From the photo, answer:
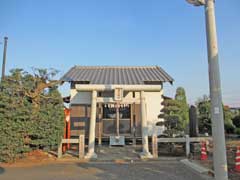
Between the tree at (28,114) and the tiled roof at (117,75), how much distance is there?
4.33 m

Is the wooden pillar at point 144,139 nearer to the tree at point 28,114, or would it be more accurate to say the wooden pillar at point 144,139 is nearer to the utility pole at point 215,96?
the tree at point 28,114

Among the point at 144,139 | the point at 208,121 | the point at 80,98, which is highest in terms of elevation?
the point at 80,98

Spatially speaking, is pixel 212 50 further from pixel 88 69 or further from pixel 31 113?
pixel 88 69

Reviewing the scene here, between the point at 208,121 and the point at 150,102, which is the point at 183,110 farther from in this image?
the point at 208,121

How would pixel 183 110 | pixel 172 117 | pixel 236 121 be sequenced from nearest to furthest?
1. pixel 172 117
2. pixel 183 110
3. pixel 236 121

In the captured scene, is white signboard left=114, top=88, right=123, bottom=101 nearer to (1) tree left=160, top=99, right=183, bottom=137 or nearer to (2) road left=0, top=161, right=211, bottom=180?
(1) tree left=160, top=99, right=183, bottom=137

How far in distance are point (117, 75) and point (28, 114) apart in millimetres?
9432

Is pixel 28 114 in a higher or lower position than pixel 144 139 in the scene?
higher

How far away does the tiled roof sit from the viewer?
17.5 metres

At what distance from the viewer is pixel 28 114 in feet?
34.7

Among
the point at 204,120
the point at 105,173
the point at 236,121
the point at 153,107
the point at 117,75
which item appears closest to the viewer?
the point at 105,173

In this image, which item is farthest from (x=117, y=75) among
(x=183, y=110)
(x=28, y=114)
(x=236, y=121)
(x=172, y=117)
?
(x=236, y=121)

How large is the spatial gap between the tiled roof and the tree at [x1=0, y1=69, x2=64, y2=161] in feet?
14.2

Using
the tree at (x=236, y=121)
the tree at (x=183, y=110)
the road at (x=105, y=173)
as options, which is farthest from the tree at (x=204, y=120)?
the road at (x=105, y=173)
